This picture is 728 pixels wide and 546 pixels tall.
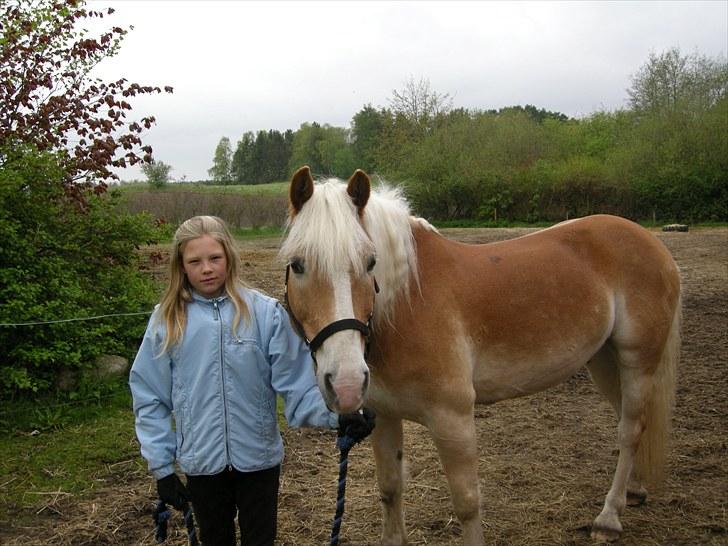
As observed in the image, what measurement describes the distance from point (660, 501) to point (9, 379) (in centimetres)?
444

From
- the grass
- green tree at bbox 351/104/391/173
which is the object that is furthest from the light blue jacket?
green tree at bbox 351/104/391/173

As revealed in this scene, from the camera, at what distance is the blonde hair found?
1996 mm

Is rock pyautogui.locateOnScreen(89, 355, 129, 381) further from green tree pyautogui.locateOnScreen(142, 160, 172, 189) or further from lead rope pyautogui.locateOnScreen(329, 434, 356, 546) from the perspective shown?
green tree pyautogui.locateOnScreen(142, 160, 172, 189)

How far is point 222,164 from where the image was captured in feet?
155

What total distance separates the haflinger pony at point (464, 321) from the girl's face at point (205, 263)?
22cm

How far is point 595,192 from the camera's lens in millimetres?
25109

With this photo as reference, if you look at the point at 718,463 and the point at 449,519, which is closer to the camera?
the point at 449,519

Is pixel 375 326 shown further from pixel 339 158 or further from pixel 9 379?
pixel 339 158

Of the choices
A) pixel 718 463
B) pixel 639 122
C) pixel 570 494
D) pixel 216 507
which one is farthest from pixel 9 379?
pixel 639 122

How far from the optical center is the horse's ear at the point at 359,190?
210 centimetres

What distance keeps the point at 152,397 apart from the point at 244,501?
0.48 meters

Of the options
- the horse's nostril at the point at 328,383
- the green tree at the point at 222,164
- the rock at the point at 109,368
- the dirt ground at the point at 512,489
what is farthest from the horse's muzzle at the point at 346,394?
the green tree at the point at 222,164

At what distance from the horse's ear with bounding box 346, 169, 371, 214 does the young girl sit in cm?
47

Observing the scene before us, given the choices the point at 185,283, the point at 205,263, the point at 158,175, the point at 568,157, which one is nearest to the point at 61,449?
the point at 185,283
